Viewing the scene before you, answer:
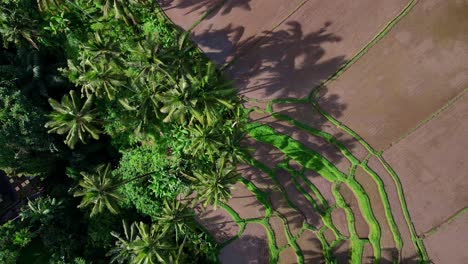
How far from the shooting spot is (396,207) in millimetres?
19125

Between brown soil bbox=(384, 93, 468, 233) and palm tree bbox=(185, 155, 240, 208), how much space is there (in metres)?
8.31

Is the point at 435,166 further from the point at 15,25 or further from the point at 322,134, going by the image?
Result: the point at 15,25

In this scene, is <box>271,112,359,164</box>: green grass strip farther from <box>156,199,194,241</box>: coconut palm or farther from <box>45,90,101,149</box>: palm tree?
<box>45,90,101,149</box>: palm tree

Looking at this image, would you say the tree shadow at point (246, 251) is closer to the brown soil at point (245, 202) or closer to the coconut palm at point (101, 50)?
the brown soil at point (245, 202)

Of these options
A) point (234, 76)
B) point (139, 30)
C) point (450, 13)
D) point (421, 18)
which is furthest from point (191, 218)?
point (450, 13)

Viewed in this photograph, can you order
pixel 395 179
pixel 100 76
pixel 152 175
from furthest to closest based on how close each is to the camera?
pixel 395 179 < pixel 152 175 < pixel 100 76

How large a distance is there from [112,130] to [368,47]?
42.6 ft

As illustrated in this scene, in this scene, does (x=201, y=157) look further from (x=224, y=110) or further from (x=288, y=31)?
(x=288, y=31)

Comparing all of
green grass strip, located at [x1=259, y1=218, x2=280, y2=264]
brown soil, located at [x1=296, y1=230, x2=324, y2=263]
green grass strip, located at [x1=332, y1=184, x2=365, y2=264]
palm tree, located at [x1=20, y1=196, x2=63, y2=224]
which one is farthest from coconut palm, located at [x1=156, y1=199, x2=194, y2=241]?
green grass strip, located at [x1=332, y1=184, x2=365, y2=264]

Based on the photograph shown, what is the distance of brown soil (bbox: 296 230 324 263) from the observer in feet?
63.5

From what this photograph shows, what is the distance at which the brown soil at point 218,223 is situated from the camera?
19.4 metres

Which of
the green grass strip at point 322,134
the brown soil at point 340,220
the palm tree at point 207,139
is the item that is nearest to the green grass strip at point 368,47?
the green grass strip at point 322,134

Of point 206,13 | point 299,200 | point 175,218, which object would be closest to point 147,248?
point 175,218

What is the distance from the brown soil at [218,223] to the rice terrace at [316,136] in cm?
5
